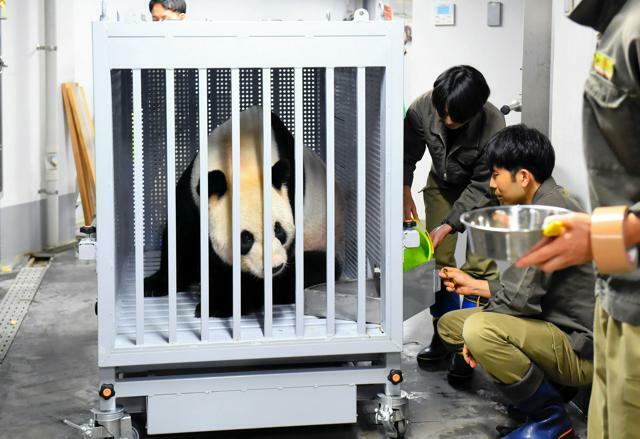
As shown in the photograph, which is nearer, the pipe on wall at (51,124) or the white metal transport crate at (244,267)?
the white metal transport crate at (244,267)

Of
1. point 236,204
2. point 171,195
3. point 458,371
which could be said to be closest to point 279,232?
point 236,204

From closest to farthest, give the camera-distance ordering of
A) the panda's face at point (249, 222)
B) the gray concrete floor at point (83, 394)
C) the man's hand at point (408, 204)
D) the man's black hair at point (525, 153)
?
1. the panda's face at point (249, 222)
2. the man's black hair at point (525, 153)
3. the gray concrete floor at point (83, 394)
4. the man's hand at point (408, 204)

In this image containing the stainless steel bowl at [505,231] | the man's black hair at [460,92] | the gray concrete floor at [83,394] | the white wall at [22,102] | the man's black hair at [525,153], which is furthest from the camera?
the white wall at [22,102]

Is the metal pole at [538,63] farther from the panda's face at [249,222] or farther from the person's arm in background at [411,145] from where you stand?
the panda's face at [249,222]

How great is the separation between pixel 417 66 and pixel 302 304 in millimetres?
3813

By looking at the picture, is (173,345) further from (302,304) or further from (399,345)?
(399,345)

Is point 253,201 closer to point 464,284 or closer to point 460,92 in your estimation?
point 464,284

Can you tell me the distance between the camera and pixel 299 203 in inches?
92.0

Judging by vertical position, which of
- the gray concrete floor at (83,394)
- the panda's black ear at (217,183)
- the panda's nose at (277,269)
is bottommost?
the gray concrete floor at (83,394)

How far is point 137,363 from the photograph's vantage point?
2.36 metres

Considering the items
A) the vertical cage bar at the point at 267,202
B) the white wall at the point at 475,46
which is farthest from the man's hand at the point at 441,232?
the white wall at the point at 475,46

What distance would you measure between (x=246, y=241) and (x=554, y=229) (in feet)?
4.21

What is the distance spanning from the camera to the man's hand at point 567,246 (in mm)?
1309

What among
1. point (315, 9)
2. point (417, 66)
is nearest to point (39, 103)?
point (417, 66)
